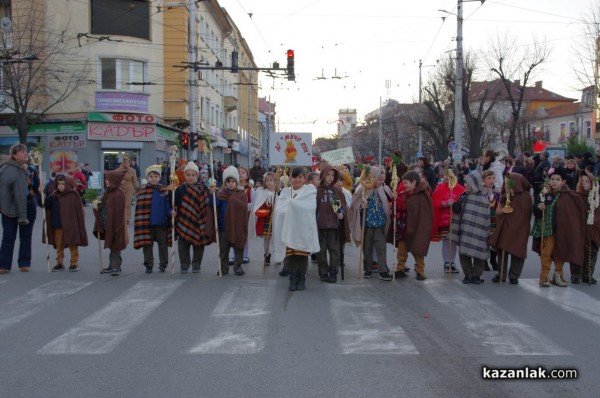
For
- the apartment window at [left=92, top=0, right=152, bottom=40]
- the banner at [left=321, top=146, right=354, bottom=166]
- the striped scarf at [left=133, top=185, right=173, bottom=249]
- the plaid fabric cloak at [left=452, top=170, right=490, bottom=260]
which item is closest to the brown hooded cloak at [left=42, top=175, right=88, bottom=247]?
the striped scarf at [left=133, top=185, right=173, bottom=249]

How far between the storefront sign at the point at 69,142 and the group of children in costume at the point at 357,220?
2337 centimetres

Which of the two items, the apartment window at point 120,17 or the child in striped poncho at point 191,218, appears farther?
the apartment window at point 120,17

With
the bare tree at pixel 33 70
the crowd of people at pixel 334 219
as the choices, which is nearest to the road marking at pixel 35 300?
the crowd of people at pixel 334 219

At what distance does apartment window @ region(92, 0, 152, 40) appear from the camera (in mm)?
32688

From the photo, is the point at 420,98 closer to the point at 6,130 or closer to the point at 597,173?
the point at 6,130

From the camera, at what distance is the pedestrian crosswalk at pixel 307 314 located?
243 inches

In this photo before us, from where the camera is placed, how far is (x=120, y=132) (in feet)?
109

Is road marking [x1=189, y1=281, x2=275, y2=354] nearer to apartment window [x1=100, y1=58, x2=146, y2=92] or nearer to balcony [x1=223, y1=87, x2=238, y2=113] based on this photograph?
apartment window [x1=100, y1=58, x2=146, y2=92]

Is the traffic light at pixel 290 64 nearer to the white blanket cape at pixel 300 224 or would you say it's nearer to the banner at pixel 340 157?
the banner at pixel 340 157

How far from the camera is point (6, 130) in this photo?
3347cm

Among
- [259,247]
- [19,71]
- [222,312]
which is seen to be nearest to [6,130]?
[19,71]

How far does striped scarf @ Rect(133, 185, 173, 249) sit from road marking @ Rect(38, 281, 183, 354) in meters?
1.08

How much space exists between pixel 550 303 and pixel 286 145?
6.67 metres


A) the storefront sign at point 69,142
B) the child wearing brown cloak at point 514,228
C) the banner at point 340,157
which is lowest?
the child wearing brown cloak at point 514,228
